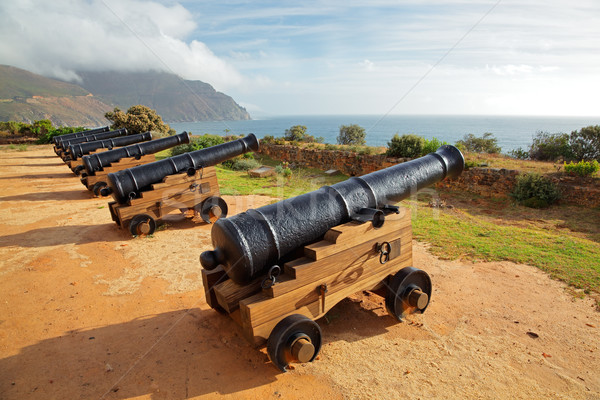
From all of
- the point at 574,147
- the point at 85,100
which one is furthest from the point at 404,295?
the point at 85,100

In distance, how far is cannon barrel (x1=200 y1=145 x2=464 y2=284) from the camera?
2809 mm

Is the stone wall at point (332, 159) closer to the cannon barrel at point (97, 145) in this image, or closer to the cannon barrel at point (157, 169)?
the cannon barrel at point (97, 145)

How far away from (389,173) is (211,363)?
2765 mm

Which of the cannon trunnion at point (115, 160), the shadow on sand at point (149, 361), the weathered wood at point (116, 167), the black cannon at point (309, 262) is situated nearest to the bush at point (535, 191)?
the black cannon at point (309, 262)

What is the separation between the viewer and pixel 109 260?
538 centimetres

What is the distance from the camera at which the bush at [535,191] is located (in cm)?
936

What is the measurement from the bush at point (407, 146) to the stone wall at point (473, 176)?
65 cm

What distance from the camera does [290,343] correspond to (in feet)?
8.92

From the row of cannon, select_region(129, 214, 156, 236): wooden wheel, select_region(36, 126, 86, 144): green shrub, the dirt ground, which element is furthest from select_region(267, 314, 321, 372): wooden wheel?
select_region(36, 126, 86, 144): green shrub

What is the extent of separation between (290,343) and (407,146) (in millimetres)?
12835

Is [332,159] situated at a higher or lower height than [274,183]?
higher

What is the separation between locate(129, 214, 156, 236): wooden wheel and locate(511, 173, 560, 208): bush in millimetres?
10205

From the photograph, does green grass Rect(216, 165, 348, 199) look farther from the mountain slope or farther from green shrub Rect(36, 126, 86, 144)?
the mountain slope

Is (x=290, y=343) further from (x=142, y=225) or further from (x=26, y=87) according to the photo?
(x=26, y=87)
